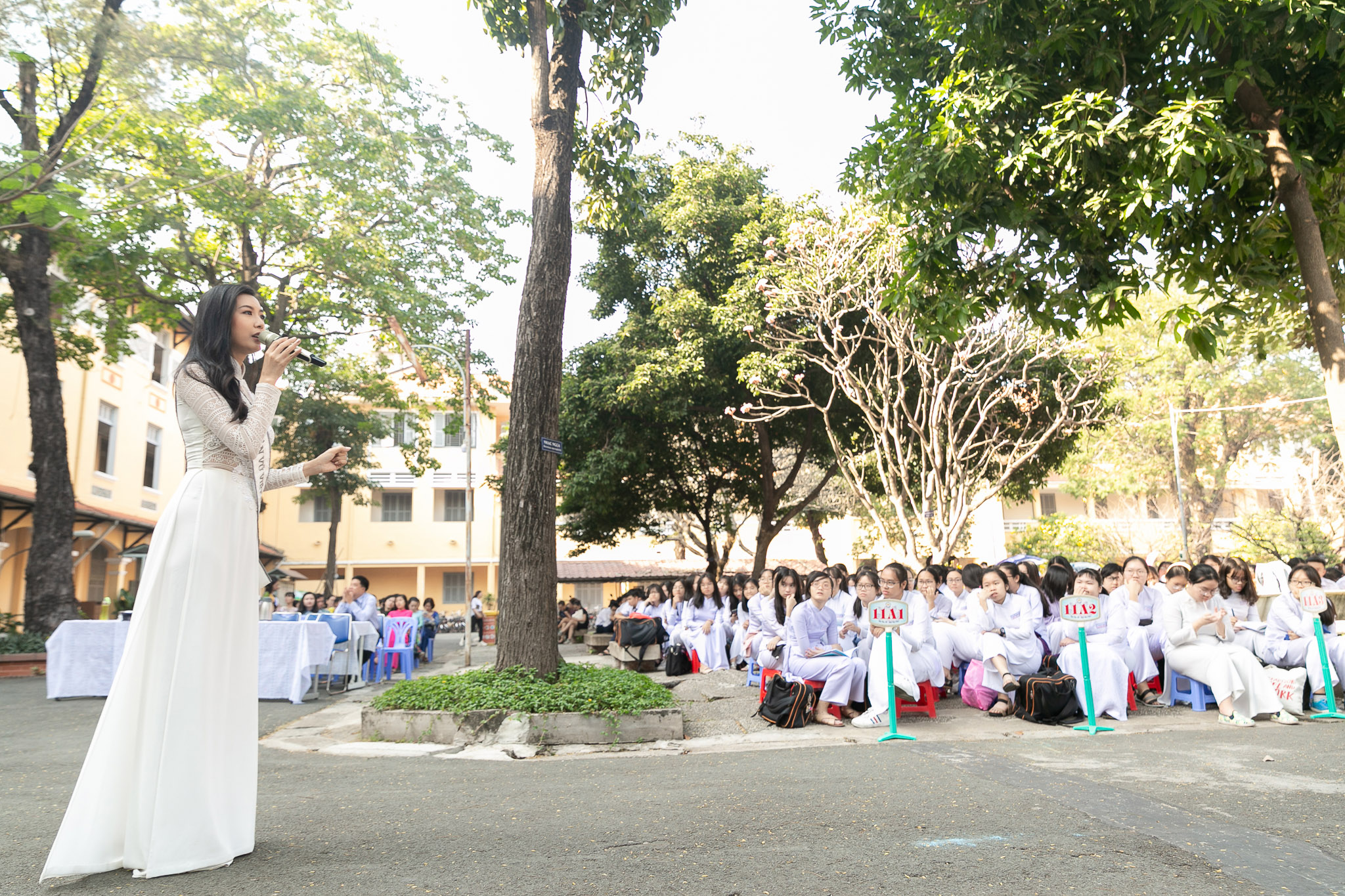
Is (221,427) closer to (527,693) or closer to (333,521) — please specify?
(527,693)

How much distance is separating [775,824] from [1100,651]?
5868 mm

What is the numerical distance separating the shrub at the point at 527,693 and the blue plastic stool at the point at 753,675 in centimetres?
301

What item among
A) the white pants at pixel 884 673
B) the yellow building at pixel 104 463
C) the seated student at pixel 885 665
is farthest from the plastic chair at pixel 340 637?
the yellow building at pixel 104 463

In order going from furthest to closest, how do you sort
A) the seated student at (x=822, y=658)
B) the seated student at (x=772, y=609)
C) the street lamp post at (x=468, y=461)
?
the street lamp post at (x=468, y=461), the seated student at (x=772, y=609), the seated student at (x=822, y=658)

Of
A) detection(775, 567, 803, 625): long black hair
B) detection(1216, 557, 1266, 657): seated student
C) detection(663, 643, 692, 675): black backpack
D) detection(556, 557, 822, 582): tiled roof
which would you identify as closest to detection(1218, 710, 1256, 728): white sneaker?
detection(1216, 557, 1266, 657): seated student

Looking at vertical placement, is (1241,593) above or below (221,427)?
below

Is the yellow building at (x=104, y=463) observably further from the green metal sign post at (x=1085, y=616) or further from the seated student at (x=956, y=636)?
the green metal sign post at (x=1085, y=616)

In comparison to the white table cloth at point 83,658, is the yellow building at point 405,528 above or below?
above

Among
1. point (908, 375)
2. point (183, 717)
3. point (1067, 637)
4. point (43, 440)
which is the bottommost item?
point (1067, 637)

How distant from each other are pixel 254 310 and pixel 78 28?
11674mm

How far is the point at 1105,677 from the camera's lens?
27.9 feet

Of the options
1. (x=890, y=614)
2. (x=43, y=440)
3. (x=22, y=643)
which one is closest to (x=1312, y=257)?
(x=890, y=614)

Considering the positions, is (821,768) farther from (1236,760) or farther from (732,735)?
(1236,760)

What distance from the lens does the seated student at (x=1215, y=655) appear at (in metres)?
8.27
